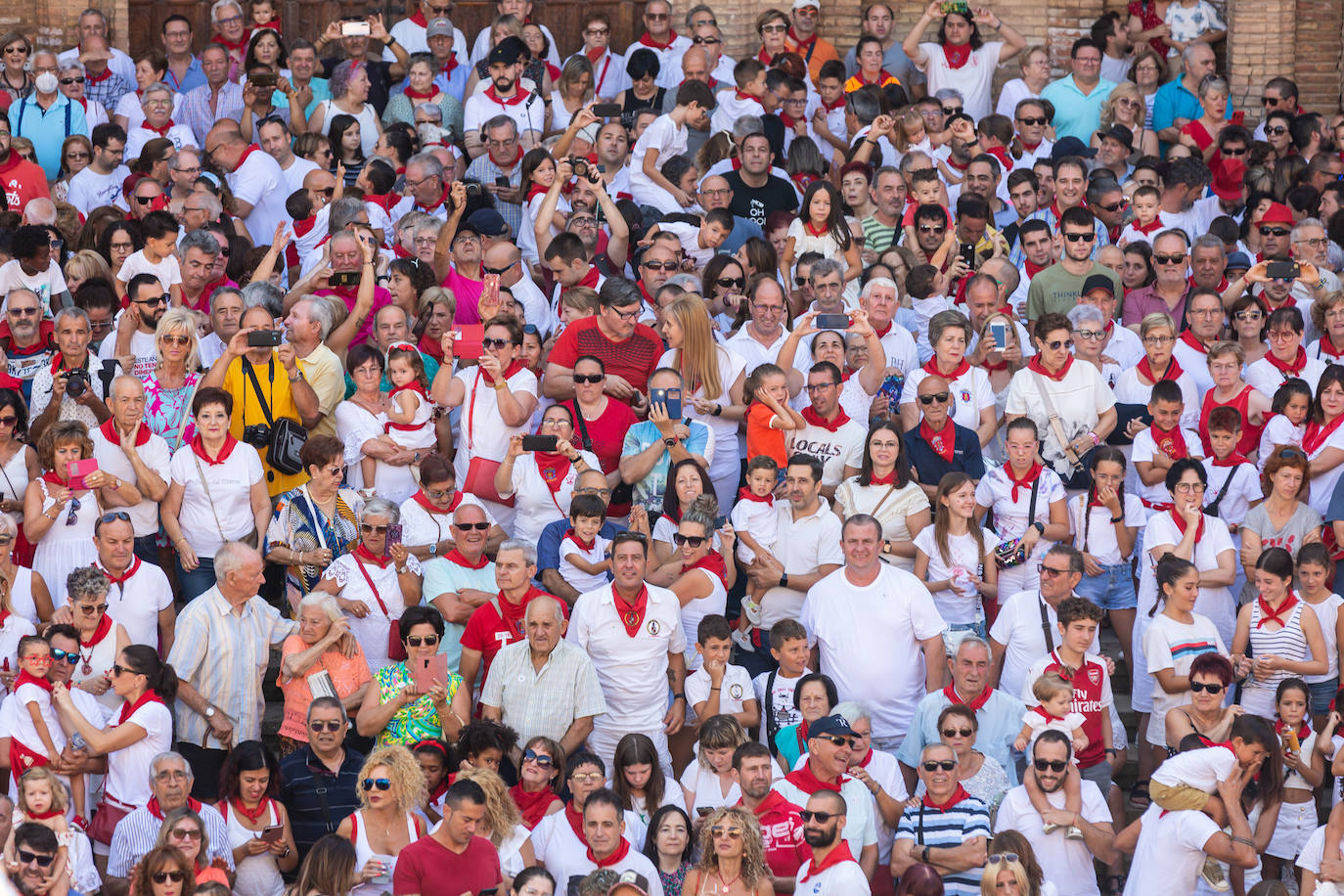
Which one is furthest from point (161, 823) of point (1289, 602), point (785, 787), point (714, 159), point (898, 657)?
point (714, 159)

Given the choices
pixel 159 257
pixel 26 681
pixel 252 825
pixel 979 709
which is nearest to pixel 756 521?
pixel 979 709

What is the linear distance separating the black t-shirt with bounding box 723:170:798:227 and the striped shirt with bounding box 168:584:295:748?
5.30m

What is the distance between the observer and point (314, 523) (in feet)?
36.0

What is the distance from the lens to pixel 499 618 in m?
10.5

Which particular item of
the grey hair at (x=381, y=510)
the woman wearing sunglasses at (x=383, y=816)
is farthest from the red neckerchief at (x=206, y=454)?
the woman wearing sunglasses at (x=383, y=816)

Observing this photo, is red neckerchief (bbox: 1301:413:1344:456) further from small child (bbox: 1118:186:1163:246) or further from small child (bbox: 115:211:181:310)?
small child (bbox: 115:211:181:310)

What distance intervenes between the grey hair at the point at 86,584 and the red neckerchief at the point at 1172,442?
5.93 m

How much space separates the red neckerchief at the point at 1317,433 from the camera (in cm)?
1166

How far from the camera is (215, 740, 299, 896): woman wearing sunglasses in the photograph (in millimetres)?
9539

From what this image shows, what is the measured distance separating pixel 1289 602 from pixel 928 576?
1.90 meters

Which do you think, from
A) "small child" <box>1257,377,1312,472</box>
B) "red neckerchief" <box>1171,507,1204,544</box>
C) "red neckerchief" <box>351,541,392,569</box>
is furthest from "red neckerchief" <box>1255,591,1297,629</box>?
"red neckerchief" <box>351,541,392,569</box>

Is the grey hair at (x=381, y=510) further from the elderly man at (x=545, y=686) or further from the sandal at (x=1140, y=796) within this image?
the sandal at (x=1140, y=796)

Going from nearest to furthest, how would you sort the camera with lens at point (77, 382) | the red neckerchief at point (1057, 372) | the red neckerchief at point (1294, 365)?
the camera with lens at point (77, 382) < the red neckerchief at point (1057, 372) < the red neckerchief at point (1294, 365)

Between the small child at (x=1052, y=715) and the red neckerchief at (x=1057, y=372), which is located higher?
the red neckerchief at (x=1057, y=372)
